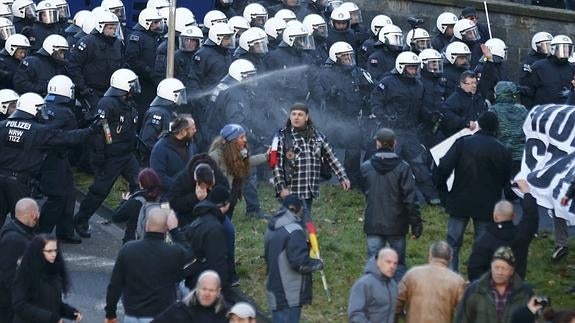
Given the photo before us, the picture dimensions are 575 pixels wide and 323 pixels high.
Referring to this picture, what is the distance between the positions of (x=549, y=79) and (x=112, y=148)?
632 cm

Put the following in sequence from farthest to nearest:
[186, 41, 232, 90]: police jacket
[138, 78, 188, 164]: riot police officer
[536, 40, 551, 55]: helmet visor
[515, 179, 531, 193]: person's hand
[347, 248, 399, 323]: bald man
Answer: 1. [536, 40, 551, 55]: helmet visor
2. [186, 41, 232, 90]: police jacket
3. [138, 78, 188, 164]: riot police officer
4. [515, 179, 531, 193]: person's hand
5. [347, 248, 399, 323]: bald man

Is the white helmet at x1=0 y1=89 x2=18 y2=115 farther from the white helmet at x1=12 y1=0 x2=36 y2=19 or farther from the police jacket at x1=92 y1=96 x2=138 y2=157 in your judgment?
the white helmet at x1=12 y1=0 x2=36 y2=19

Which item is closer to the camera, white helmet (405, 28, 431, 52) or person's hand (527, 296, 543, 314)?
person's hand (527, 296, 543, 314)

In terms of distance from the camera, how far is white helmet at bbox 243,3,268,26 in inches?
1008

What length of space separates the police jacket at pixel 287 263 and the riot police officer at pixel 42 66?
23.7 ft

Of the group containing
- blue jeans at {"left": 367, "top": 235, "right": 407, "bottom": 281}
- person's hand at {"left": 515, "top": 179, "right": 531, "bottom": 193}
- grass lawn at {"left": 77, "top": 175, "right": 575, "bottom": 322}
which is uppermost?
person's hand at {"left": 515, "top": 179, "right": 531, "bottom": 193}

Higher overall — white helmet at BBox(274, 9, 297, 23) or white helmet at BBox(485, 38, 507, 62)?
white helmet at BBox(274, 9, 297, 23)

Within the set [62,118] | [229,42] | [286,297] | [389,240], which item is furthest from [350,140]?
[286,297]

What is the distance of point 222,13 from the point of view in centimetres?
2566

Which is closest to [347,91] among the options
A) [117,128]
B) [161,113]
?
[161,113]

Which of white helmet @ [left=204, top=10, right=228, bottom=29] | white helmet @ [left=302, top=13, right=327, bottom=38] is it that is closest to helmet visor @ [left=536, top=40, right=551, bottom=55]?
white helmet @ [left=302, top=13, right=327, bottom=38]

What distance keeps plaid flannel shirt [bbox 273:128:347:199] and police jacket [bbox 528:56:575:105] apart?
6.08 meters

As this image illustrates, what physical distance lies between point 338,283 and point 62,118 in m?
3.44

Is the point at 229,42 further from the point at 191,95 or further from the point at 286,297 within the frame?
the point at 286,297
